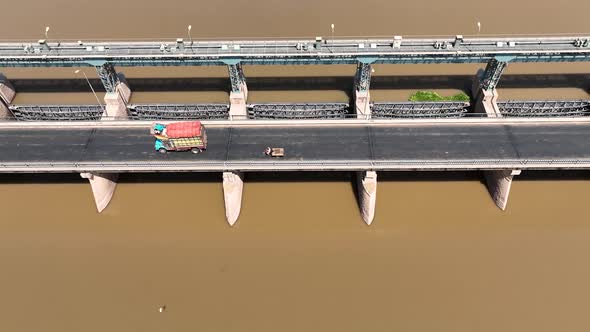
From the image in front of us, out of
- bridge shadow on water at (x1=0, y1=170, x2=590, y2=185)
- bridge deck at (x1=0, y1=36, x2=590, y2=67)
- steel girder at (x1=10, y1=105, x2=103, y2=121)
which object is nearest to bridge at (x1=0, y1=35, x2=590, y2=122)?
bridge deck at (x1=0, y1=36, x2=590, y2=67)

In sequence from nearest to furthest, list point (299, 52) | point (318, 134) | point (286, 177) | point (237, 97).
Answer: point (318, 134), point (299, 52), point (286, 177), point (237, 97)

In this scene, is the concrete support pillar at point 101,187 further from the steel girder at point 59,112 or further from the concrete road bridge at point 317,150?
the steel girder at point 59,112

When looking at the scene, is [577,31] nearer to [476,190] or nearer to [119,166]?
[476,190]

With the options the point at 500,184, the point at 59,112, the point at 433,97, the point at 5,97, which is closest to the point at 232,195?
the point at 59,112

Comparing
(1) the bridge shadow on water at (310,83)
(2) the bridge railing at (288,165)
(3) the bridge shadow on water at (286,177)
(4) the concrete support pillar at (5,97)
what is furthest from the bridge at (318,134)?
(4) the concrete support pillar at (5,97)

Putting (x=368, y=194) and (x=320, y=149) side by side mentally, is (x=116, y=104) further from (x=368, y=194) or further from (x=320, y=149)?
(x=368, y=194)

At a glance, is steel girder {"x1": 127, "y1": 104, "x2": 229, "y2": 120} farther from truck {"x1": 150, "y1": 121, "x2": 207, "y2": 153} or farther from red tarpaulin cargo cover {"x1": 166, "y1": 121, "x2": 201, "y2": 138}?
red tarpaulin cargo cover {"x1": 166, "y1": 121, "x2": 201, "y2": 138}
